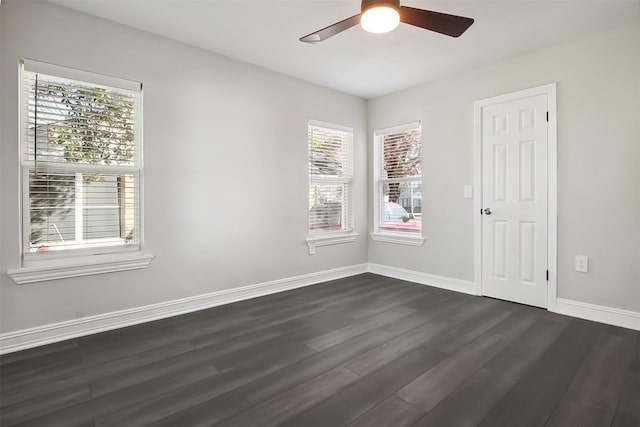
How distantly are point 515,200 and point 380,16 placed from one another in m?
2.45

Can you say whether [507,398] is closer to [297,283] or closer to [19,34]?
[297,283]

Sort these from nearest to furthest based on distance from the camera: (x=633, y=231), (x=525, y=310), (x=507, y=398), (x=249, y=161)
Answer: (x=507, y=398)
(x=633, y=231)
(x=525, y=310)
(x=249, y=161)

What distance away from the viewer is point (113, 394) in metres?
1.89

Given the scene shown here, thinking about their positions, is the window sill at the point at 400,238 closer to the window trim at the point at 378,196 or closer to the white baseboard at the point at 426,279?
the window trim at the point at 378,196

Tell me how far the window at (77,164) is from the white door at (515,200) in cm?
357

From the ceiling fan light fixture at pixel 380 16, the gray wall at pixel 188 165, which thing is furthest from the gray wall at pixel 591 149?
the ceiling fan light fixture at pixel 380 16

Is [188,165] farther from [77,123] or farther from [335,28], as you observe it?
[335,28]

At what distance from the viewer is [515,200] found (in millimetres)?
3492

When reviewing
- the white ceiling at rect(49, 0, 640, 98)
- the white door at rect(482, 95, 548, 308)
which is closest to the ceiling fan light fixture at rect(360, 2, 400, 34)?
the white ceiling at rect(49, 0, 640, 98)

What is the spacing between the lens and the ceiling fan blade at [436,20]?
6.68 feet

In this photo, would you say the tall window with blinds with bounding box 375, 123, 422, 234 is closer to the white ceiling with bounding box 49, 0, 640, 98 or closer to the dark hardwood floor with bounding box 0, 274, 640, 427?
the white ceiling with bounding box 49, 0, 640, 98

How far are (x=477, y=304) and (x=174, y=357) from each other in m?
2.89

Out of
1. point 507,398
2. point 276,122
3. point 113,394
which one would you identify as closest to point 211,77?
point 276,122

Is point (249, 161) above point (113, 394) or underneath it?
above
